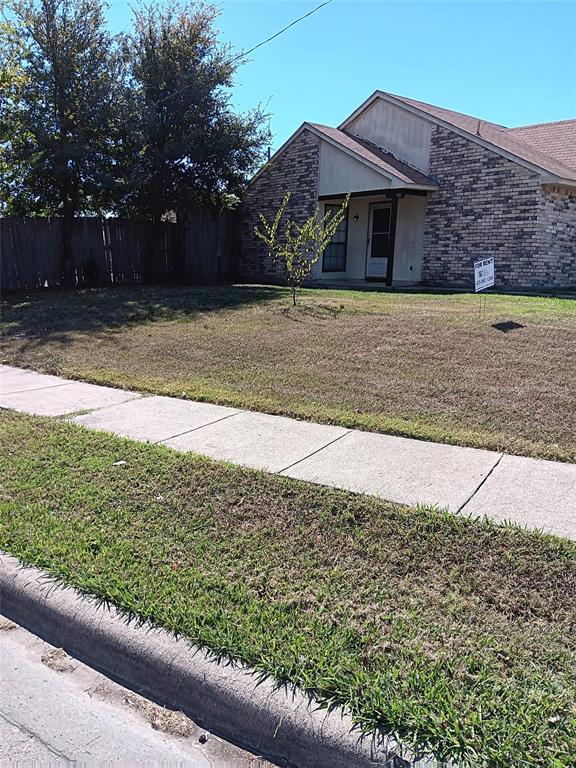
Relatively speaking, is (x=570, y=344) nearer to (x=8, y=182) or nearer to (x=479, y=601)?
→ (x=479, y=601)

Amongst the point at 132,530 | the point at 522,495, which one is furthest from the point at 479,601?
the point at 132,530

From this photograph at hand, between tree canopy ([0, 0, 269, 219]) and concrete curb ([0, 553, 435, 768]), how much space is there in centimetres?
1439

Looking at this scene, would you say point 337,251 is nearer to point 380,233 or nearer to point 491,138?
point 380,233

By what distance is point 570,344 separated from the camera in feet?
25.3

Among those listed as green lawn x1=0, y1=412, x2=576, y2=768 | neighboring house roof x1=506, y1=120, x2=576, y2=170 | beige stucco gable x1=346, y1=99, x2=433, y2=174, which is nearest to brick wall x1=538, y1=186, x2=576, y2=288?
neighboring house roof x1=506, y1=120, x2=576, y2=170

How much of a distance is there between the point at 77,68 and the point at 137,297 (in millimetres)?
6699

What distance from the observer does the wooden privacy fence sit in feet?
50.6

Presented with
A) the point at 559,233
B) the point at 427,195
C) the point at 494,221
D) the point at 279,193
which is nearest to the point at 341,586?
the point at 494,221

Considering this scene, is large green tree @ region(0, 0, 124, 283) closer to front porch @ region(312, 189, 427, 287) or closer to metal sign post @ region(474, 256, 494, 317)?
front porch @ region(312, 189, 427, 287)

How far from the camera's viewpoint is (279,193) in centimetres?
1945

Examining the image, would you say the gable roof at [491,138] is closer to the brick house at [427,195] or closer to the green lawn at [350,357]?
the brick house at [427,195]

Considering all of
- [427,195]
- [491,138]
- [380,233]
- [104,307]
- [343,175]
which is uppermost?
[491,138]

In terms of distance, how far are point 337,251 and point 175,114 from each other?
664 cm

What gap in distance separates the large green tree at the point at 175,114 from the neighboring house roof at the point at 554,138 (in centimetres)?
967
